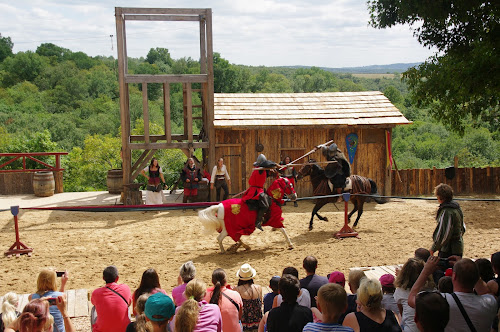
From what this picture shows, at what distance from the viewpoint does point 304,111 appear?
53.8ft

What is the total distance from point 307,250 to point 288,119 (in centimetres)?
651

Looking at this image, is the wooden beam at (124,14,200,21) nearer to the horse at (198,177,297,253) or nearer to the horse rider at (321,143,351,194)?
the horse rider at (321,143,351,194)

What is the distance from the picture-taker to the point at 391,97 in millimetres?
52656

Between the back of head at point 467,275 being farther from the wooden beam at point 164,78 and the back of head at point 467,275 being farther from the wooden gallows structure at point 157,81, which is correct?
the wooden beam at point 164,78

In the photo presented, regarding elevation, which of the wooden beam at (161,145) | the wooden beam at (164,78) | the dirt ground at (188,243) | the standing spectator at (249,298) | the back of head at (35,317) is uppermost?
the wooden beam at (164,78)

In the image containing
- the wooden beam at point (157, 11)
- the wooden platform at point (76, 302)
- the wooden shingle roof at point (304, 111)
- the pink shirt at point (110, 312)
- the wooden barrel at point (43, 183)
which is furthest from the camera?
the wooden barrel at point (43, 183)

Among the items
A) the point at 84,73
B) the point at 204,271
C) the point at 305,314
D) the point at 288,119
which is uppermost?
the point at 84,73

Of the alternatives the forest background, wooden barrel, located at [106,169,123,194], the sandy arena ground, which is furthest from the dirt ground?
the forest background

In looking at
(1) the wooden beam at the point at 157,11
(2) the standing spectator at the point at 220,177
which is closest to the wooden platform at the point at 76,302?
(2) the standing spectator at the point at 220,177

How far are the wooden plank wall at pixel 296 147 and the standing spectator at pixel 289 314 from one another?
11.3 meters

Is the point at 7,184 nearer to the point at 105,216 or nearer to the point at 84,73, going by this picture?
the point at 105,216

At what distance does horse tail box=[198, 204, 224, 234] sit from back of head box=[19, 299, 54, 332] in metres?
5.86

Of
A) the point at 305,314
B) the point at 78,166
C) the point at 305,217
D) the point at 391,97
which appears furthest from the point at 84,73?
the point at 305,314

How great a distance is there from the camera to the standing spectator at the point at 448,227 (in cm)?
633
